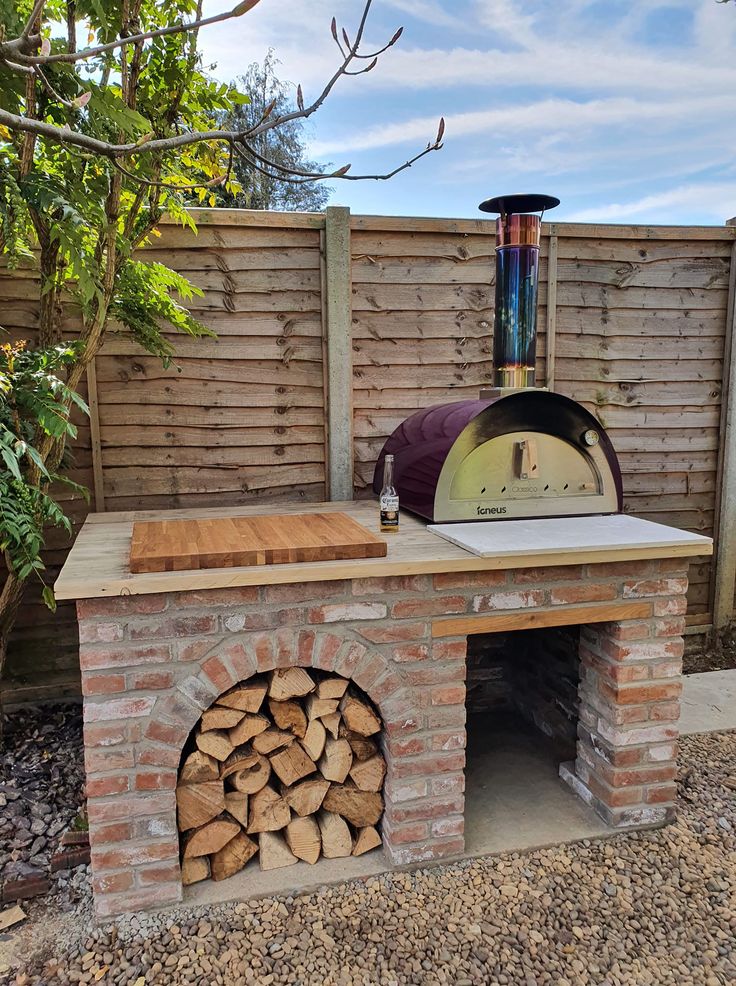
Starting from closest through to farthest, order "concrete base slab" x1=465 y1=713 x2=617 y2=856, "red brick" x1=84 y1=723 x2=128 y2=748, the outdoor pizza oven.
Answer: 1. "red brick" x1=84 y1=723 x2=128 y2=748
2. "concrete base slab" x1=465 y1=713 x2=617 y2=856
3. the outdoor pizza oven

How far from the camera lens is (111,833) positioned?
75.0 inches

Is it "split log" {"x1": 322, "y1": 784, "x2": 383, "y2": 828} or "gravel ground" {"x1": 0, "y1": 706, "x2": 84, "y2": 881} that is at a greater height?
"split log" {"x1": 322, "y1": 784, "x2": 383, "y2": 828}

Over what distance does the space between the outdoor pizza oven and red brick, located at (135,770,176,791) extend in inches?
46.2

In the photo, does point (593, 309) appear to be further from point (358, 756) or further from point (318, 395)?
point (358, 756)

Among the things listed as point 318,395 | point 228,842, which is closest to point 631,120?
point 318,395

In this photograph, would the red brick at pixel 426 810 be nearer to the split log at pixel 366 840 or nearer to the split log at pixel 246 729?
the split log at pixel 366 840

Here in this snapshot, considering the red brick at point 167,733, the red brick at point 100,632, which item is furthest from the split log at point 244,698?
the red brick at point 100,632

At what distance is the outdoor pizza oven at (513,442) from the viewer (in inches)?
96.0

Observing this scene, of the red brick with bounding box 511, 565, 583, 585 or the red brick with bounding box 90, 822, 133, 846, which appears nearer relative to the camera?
the red brick with bounding box 90, 822, 133, 846

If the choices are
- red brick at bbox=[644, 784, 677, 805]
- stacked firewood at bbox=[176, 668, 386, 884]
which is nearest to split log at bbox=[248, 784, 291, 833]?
stacked firewood at bbox=[176, 668, 386, 884]

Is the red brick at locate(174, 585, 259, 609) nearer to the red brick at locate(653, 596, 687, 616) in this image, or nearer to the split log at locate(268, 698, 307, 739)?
the split log at locate(268, 698, 307, 739)

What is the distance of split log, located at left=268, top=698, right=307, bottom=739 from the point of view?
2088mm

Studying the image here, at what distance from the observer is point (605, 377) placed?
135 inches

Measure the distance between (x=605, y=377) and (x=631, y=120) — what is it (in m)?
3.17
